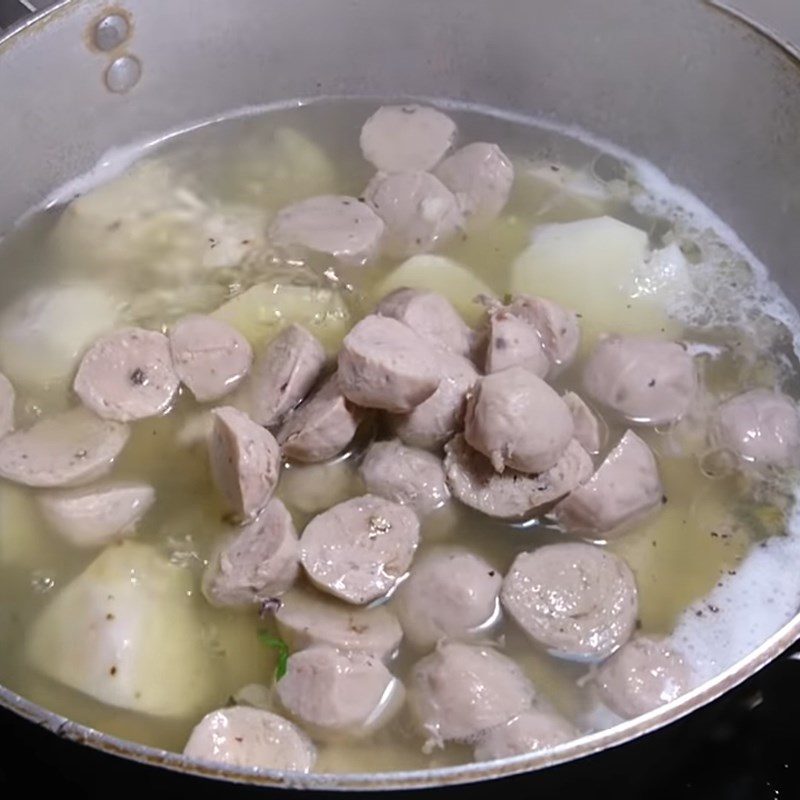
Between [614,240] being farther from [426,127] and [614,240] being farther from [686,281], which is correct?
[426,127]

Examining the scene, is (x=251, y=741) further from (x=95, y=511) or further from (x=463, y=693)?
(x=95, y=511)

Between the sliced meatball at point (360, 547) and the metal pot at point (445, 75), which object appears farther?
the metal pot at point (445, 75)

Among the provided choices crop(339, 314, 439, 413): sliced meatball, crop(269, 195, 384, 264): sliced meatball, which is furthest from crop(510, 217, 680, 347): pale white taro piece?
crop(339, 314, 439, 413): sliced meatball

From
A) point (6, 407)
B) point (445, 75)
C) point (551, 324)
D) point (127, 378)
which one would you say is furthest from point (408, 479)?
point (445, 75)

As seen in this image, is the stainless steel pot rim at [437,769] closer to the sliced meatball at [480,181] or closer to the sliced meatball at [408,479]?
the sliced meatball at [408,479]

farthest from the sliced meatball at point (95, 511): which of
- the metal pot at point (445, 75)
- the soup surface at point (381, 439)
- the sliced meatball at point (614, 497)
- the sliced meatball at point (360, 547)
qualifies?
the metal pot at point (445, 75)

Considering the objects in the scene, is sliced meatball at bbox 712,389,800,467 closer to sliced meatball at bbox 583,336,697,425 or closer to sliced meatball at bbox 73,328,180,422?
sliced meatball at bbox 583,336,697,425
